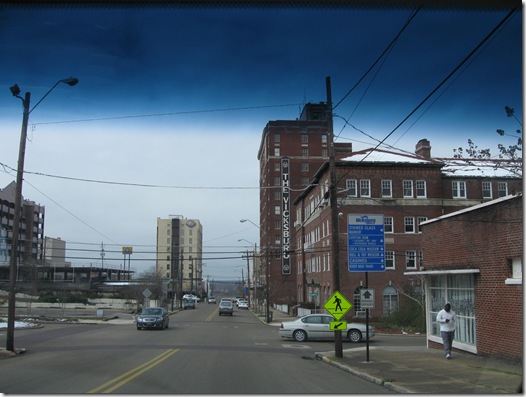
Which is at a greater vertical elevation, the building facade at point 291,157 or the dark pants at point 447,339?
the building facade at point 291,157

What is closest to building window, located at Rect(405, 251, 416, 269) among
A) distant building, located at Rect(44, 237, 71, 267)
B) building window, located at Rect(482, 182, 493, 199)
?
building window, located at Rect(482, 182, 493, 199)

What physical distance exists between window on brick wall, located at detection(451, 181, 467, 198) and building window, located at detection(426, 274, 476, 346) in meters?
27.9

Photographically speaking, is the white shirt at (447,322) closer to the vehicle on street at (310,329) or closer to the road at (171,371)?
the road at (171,371)

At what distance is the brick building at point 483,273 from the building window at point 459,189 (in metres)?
28.1

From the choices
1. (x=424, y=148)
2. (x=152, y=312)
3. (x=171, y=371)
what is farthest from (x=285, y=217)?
(x=171, y=371)

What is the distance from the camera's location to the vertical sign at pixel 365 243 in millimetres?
18359

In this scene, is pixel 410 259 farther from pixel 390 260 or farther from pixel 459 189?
pixel 459 189

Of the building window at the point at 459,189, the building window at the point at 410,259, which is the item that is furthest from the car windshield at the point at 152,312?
the building window at the point at 459,189

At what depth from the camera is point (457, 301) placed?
1914cm

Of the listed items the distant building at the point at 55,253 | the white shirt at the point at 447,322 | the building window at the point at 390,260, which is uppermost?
the distant building at the point at 55,253

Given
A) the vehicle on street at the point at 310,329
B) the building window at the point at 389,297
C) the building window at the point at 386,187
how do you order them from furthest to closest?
the building window at the point at 386,187, the building window at the point at 389,297, the vehicle on street at the point at 310,329

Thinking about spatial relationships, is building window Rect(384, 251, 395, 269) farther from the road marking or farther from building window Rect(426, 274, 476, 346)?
the road marking

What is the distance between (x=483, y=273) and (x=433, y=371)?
4.38 m

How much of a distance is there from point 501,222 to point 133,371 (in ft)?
37.5
